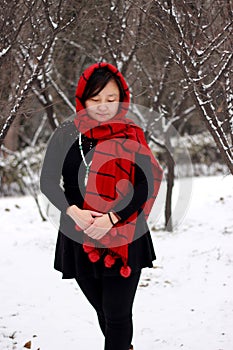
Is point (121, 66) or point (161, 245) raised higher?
point (121, 66)

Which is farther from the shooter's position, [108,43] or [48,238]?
[48,238]

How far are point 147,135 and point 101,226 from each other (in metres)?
3.89

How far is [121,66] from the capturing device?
5.14 m

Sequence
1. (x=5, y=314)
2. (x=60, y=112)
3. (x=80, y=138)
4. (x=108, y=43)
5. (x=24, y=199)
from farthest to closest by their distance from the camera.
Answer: (x=24, y=199) < (x=60, y=112) < (x=108, y=43) < (x=5, y=314) < (x=80, y=138)

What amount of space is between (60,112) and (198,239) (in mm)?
3468

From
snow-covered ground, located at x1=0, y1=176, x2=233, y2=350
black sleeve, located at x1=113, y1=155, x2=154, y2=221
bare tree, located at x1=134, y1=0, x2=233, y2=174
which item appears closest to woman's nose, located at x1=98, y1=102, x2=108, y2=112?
black sleeve, located at x1=113, y1=155, x2=154, y2=221

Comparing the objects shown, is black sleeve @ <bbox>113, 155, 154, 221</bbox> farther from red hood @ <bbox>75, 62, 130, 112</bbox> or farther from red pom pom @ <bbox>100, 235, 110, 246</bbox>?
red hood @ <bbox>75, 62, 130, 112</bbox>

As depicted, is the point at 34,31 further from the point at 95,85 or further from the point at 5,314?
the point at 5,314

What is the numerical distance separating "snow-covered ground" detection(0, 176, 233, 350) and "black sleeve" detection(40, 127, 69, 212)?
1.36 metres

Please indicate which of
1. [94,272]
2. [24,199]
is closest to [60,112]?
[24,199]

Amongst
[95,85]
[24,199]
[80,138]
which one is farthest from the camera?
[24,199]

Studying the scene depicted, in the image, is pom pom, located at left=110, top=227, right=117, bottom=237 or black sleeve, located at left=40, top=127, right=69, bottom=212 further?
black sleeve, located at left=40, top=127, right=69, bottom=212

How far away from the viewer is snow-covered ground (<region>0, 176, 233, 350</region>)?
309 centimetres

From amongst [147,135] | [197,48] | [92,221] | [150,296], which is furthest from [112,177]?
[147,135]
